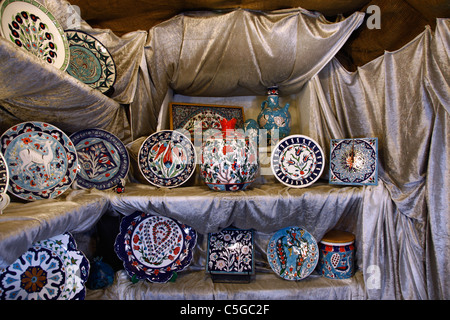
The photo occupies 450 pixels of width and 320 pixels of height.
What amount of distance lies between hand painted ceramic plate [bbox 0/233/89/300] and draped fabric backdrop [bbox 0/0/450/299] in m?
0.27

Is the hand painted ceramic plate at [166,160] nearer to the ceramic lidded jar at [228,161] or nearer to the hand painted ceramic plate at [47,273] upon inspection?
the ceramic lidded jar at [228,161]

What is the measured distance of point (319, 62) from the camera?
4.71 ft

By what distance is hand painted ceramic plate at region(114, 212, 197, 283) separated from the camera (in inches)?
50.5

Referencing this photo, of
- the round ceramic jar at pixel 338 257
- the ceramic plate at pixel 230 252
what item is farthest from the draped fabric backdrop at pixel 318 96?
the ceramic plate at pixel 230 252

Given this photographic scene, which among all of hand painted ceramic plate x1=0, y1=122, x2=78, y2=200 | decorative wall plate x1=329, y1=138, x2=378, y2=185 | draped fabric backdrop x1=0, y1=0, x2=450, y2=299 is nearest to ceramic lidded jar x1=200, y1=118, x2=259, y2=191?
draped fabric backdrop x1=0, y1=0, x2=450, y2=299

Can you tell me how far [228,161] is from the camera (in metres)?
1.23

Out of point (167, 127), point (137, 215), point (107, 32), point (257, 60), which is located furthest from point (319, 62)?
point (137, 215)

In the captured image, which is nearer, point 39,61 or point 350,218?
point 39,61

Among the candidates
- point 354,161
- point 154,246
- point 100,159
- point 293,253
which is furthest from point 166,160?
point 354,161

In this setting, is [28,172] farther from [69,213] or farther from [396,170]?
[396,170]
